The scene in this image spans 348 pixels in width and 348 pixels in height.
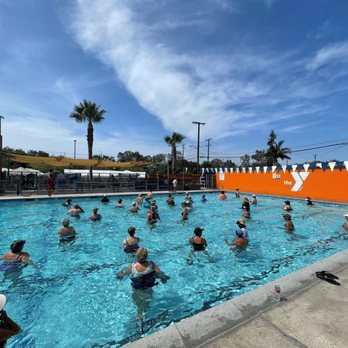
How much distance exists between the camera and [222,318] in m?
3.13

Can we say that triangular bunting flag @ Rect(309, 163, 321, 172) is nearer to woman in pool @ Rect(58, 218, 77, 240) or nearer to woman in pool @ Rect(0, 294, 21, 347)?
woman in pool @ Rect(58, 218, 77, 240)

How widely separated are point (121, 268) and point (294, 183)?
19401 millimetres

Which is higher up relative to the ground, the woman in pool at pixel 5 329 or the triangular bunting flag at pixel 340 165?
the triangular bunting flag at pixel 340 165

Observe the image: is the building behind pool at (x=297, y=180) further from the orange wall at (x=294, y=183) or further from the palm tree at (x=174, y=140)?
the palm tree at (x=174, y=140)

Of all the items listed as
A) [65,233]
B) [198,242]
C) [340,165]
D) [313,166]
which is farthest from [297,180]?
[65,233]

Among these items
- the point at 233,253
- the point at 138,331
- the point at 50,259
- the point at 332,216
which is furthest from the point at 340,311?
the point at 332,216

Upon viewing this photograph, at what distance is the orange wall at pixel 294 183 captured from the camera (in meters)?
18.1

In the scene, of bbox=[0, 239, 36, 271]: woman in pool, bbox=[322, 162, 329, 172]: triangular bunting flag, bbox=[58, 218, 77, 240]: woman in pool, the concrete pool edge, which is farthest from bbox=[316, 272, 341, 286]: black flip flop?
bbox=[322, 162, 329, 172]: triangular bunting flag

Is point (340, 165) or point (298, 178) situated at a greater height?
point (340, 165)

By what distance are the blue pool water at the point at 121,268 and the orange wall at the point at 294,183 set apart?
7.29 m

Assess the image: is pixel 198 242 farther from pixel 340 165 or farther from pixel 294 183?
pixel 294 183

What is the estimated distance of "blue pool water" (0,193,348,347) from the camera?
13.2ft

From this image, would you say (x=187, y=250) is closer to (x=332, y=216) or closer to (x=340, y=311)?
(x=340, y=311)

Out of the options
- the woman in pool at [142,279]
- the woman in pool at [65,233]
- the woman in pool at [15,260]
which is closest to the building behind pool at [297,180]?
the woman in pool at [142,279]
